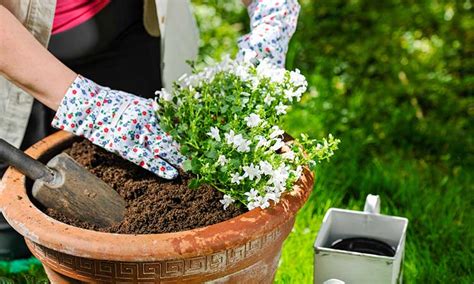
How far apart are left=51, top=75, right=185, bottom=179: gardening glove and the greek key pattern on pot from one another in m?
0.34

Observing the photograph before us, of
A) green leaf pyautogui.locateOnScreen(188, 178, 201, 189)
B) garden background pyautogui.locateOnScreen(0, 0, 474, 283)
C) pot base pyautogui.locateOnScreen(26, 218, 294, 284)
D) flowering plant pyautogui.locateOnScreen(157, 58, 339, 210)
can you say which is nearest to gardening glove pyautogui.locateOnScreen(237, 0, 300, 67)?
flowering plant pyautogui.locateOnScreen(157, 58, 339, 210)

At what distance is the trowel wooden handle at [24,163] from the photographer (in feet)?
7.30

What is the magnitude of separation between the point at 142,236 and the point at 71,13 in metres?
1.02

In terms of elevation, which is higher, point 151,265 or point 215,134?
point 215,134

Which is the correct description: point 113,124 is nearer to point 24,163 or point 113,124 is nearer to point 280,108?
point 24,163

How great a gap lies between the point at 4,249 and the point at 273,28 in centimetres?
126

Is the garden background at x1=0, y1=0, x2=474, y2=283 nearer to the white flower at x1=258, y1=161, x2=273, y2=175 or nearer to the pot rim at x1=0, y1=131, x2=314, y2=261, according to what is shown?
the pot rim at x1=0, y1=131, x2=314, y2=261

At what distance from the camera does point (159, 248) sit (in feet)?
6.67

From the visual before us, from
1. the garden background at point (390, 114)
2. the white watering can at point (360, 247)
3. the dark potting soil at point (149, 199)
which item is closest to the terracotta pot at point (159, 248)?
the dark potting soil at point (149, 199)

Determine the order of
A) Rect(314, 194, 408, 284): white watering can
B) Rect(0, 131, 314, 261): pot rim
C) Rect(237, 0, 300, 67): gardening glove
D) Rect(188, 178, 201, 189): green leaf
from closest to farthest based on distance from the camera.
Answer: Rect(0, 131, 314, 261): pot rim < Rect(188, 178, 201, 189): green leaf < Rect(314, 194, 408, 284): white watering can < Rect(237, 0, 300, 67): gardening glove

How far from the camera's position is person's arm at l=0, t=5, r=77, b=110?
230 centimetres

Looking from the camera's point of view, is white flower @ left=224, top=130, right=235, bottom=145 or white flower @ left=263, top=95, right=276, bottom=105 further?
white flower @ left=263, top=95, right=276, bottom=105

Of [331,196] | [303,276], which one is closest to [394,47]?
[331,196]

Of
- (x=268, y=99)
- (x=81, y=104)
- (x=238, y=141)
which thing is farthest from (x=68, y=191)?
(x=268, y=99)
